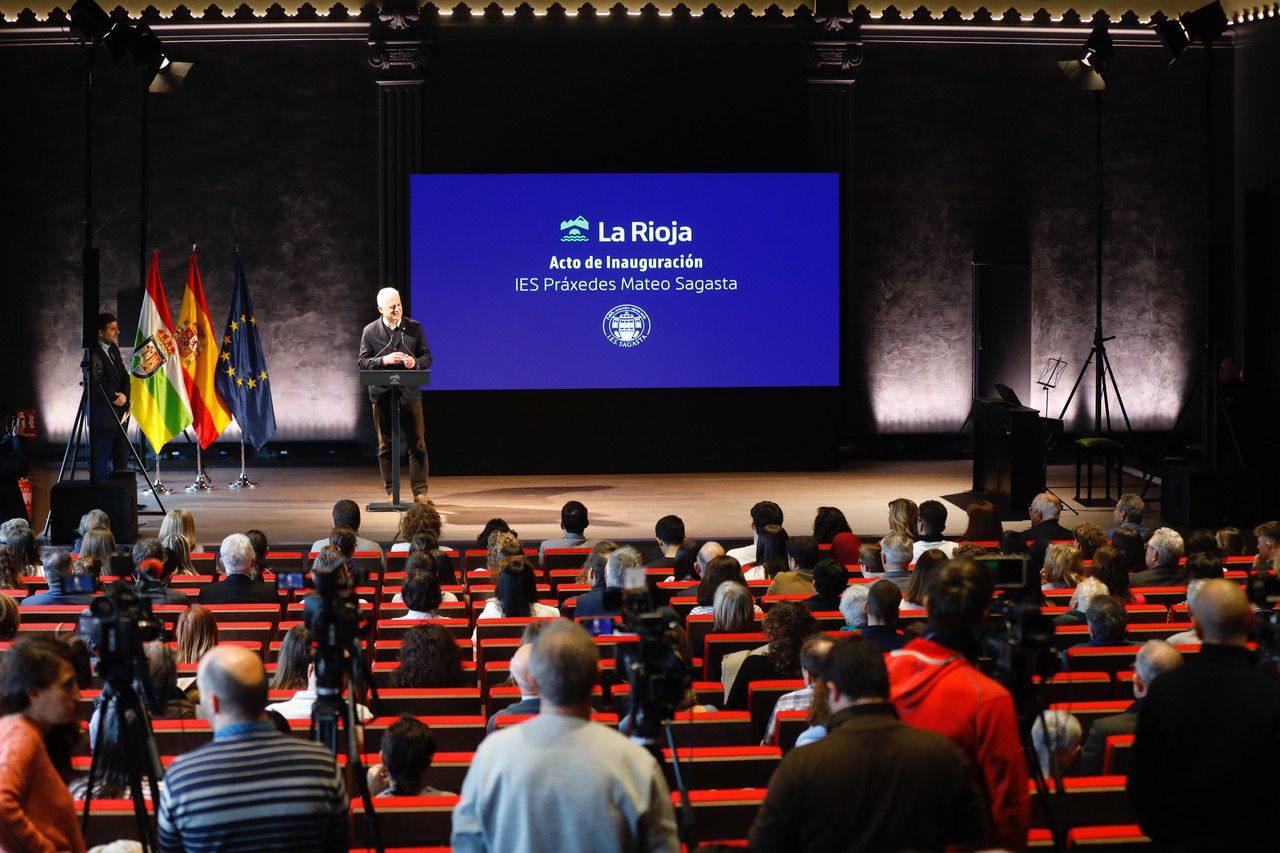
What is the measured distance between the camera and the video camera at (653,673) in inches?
127

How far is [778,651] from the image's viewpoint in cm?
506

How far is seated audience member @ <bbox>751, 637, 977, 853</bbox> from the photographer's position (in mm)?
2795

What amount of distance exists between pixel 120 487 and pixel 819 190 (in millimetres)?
6311

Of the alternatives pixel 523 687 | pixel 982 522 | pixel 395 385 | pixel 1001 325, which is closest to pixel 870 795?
pixel 523 687

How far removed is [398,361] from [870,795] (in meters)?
7.53

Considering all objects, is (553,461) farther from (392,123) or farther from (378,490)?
(392,123)

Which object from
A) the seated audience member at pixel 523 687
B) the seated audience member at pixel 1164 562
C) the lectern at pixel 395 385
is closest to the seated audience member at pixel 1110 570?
the seated audience member at pixel 1164 562

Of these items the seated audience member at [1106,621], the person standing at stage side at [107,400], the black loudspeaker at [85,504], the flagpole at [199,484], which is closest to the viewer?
the seated audience member at [1106,621]

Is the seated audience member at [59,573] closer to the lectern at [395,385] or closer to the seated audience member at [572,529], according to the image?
the seated audience member at [572,529]

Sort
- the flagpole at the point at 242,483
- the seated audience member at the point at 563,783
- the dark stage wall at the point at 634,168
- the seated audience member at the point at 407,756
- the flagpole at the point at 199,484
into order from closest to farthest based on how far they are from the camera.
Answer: the seated audience member at the point at 563,783
the seated audience member at the point at 407,756
the flagpole at the point at 199,484
the flagpole at the point at 242,483
the dark stage wall at the point at 634,168

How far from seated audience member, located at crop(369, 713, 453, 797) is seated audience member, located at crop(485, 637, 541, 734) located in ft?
0.96

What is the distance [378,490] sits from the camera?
472 inches

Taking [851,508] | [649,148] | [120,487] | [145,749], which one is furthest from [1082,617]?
[649,148]

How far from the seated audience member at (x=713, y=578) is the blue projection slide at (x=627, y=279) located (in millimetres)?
6559
